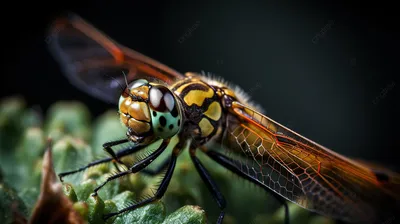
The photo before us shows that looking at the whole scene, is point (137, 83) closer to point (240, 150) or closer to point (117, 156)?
point (117, 156)

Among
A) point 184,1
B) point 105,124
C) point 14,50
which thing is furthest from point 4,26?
point 105,124

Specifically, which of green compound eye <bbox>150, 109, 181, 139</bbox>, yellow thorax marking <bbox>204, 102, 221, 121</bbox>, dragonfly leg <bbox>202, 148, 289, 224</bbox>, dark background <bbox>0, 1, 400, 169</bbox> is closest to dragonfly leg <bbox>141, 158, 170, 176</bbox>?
dragonfly leg <bbox>202, 148, 289, 224</bbox>

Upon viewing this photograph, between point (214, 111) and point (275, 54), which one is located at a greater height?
point (275, 54)

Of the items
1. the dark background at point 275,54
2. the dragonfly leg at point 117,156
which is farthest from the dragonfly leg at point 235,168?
the dark background at point 275,54

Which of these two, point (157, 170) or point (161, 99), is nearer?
point (161, 99)

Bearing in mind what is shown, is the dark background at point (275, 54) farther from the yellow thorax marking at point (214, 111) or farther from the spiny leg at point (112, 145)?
the spiny leg at point (112, 145)

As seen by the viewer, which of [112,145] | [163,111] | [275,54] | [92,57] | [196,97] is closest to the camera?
[163,111]

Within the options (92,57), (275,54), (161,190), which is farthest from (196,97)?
(275,54)

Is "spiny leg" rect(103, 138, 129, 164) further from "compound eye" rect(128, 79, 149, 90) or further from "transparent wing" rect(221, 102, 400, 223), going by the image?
"transparent wing" rect(221, 102, 400, 223)
